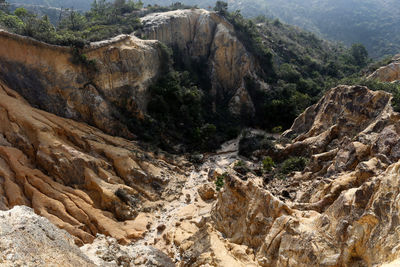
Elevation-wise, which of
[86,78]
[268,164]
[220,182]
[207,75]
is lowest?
[220,182]

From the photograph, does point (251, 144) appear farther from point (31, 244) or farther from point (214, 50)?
point (31, 244)

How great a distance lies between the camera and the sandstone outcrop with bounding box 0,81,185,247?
70.0 ft

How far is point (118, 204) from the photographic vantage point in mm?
24375

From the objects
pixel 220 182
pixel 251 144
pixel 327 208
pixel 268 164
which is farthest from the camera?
pixel 251 144

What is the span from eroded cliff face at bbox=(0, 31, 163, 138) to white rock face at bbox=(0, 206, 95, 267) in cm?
1749

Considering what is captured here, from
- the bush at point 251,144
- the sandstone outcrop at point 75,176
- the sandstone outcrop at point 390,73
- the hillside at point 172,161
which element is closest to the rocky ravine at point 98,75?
the hillside at point 172,161

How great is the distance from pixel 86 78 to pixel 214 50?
26.8 meters

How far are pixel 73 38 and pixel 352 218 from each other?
3212cm

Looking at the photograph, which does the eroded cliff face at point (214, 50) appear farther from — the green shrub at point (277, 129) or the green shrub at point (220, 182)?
the green shrub at point (220, 182)

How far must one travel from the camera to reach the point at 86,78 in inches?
1283

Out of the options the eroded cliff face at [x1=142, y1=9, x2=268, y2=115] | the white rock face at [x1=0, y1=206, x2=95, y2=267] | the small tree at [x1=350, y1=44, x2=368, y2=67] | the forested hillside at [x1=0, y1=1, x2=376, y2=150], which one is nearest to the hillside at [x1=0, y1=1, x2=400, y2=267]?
the white rock face at [x1=0, y1=206, x2=95, y2=267]

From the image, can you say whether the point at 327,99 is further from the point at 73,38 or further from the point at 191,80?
the point at 73,38

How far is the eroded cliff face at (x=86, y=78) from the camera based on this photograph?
1138 inches

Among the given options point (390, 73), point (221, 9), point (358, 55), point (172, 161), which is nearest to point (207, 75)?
point (221, 9)
